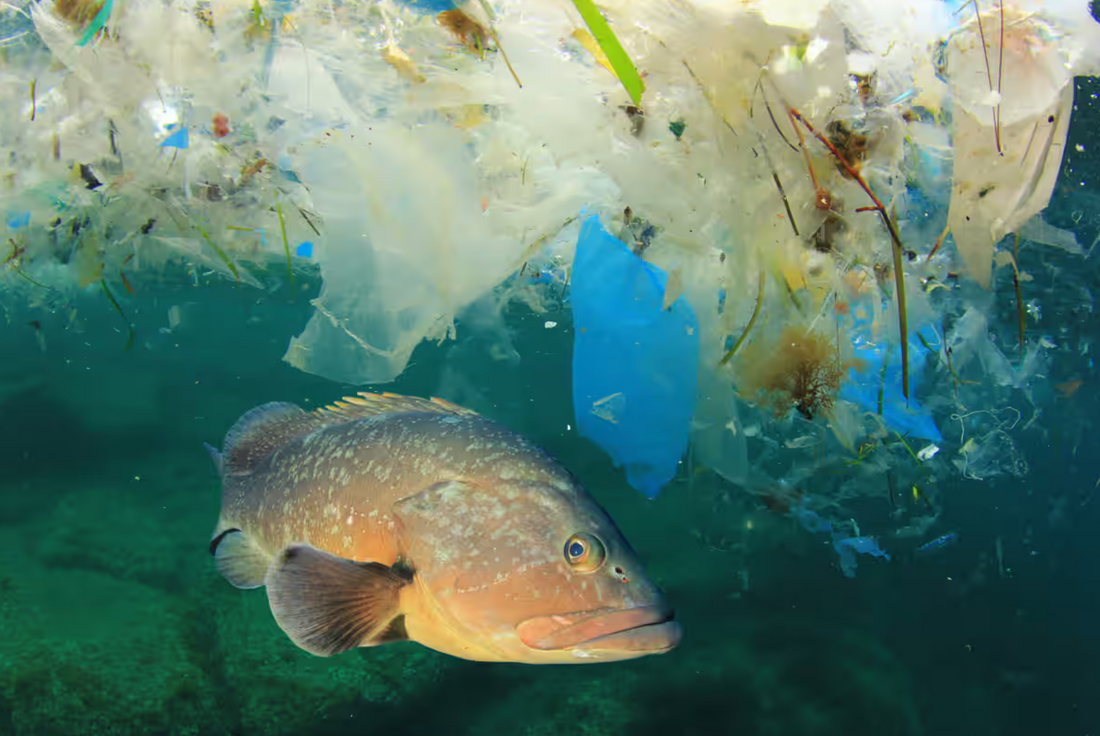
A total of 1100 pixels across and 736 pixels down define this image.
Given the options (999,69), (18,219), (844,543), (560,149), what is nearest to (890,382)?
(999,69)

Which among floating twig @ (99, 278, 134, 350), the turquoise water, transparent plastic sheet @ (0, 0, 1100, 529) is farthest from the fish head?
floating twig @ (99, 278, 134, 350)

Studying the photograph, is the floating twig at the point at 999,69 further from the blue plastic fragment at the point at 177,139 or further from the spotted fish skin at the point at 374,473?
the blue plastic fragment at the point at 177,139

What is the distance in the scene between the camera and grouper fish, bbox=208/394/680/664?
6.01 ft

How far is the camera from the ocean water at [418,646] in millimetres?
5367

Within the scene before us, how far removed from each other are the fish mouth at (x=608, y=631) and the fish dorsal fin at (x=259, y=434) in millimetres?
1449

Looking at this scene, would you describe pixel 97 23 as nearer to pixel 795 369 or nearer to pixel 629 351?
pixel 629 351

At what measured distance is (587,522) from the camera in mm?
1972

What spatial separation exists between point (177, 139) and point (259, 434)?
214 centimetres

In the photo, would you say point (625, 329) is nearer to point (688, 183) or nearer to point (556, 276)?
point (688, 183)

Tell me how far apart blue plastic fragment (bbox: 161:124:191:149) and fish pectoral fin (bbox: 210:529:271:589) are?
253 cm

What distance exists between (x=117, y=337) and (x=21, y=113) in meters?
4.57

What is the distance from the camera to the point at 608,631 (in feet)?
5.87

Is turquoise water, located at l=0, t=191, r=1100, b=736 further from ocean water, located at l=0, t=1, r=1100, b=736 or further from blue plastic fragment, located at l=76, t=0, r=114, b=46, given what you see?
blue plastic fragment, located at l=76, t=0, r=114, b=46

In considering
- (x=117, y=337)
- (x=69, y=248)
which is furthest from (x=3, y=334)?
(x=69, y=248)
